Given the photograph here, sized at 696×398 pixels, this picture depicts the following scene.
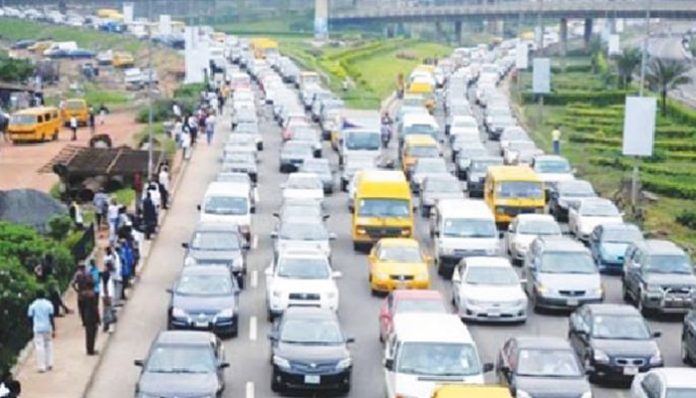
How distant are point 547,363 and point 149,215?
22.5 metres

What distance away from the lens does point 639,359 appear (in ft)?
99.6

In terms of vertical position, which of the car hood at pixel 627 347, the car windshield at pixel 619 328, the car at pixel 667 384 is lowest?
the car hood at pixel 627 347

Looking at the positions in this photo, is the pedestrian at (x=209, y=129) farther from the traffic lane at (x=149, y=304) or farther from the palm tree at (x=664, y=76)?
the palm tree at (x=664, y=76)

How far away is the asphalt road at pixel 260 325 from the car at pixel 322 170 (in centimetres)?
451

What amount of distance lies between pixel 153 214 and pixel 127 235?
26.4ft

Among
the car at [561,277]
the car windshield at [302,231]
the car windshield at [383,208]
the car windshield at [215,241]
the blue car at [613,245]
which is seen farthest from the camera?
the car windshield at [383,208]

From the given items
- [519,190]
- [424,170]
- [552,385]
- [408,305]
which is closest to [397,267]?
[408,305]

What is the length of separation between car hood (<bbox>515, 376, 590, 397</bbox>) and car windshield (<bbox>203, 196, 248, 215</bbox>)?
2036cm

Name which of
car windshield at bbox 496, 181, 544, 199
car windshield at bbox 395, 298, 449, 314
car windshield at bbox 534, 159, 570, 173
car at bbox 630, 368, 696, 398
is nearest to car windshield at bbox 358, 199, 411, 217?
car windshield at bbox 496, 181, 544, 199

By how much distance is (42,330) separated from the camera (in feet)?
99.9

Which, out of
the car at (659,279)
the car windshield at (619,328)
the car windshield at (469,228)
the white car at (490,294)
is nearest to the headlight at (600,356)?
the car windshield at (619,328)

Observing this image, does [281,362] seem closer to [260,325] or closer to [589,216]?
[260,325]

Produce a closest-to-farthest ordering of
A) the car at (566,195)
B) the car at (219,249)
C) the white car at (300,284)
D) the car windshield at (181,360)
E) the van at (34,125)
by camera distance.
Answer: the car windshield at (181,360) < the white car at (300,284) < the car at (219,249) < the car at (566,195) < the van at (34,125)

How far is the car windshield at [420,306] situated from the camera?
32250 millimetres
